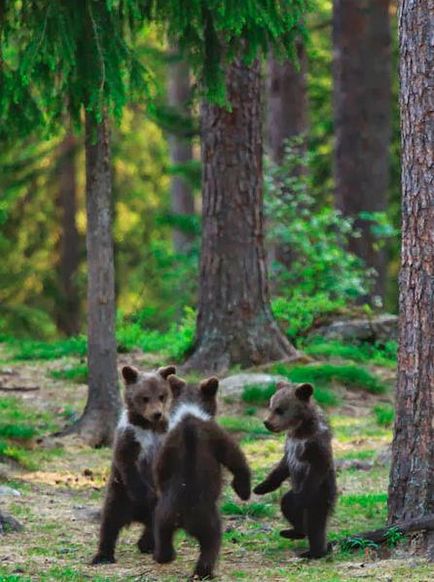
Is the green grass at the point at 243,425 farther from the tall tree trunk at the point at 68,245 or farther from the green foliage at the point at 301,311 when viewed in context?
the tall tree trunk at the point at 68,245

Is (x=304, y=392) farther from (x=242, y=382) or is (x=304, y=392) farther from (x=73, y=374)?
(x=73, y=374)

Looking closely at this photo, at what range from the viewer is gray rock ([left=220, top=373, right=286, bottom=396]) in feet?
49.7

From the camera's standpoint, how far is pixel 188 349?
16.7 m

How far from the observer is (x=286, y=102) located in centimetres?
2525

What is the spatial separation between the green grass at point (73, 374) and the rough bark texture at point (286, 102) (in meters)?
9.89

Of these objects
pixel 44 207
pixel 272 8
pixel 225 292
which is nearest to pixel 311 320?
pixel 225 292

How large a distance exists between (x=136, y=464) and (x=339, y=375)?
310 inches

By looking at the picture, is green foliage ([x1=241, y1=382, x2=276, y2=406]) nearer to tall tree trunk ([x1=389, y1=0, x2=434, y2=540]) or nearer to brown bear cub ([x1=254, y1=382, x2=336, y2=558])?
brown bear cub ([x1=254, y1=382, x2=336, y2=558])

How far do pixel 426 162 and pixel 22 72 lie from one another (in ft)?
14.6

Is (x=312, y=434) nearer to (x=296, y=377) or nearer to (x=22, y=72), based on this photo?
(x=22, y=72)

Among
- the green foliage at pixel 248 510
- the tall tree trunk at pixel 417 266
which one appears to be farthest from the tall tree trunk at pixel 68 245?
the tall tree trunk at pixel 417 266

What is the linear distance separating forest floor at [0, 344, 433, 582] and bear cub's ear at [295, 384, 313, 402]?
3.56 feet

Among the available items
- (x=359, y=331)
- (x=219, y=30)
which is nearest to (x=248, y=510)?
(x=219, y=30)

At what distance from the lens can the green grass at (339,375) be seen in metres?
15.9
